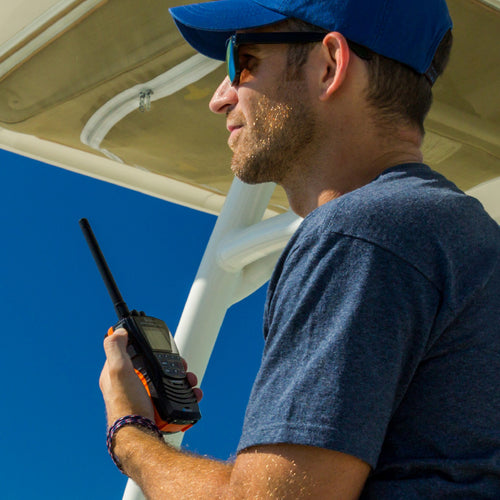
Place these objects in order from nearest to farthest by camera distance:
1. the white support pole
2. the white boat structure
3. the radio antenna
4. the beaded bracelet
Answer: the beaded bracelet → the radio antenna → the white boat structure → the white support pole

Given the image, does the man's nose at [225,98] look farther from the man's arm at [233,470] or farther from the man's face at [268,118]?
the man's arm at [233,470]

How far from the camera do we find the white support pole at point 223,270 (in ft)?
9.81

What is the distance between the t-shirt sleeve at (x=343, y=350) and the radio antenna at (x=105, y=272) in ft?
2.39

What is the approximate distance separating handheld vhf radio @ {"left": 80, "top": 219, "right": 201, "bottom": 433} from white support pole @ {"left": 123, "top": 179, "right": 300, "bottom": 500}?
162cm

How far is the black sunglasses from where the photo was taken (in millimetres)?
971

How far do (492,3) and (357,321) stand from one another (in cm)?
191

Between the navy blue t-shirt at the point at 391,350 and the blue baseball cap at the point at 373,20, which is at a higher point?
the blue baseball cap at the point at 373,20

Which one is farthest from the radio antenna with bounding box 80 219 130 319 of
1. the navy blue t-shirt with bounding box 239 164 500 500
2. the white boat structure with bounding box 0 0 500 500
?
the white boat structure with bounding box 0 0 500 500

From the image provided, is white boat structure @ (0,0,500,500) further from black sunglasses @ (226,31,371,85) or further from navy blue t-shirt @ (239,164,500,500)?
navy blue t-shirt @ (239,164,500,500)

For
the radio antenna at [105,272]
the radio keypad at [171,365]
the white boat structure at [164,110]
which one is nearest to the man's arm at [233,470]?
the radio keypad at [171,365]

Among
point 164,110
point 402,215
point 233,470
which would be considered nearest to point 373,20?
point 402,215

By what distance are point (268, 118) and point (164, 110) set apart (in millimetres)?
2316

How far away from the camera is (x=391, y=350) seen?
641mm

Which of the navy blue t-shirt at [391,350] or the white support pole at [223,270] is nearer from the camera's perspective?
the navy blue t-shirt at [391,350]
